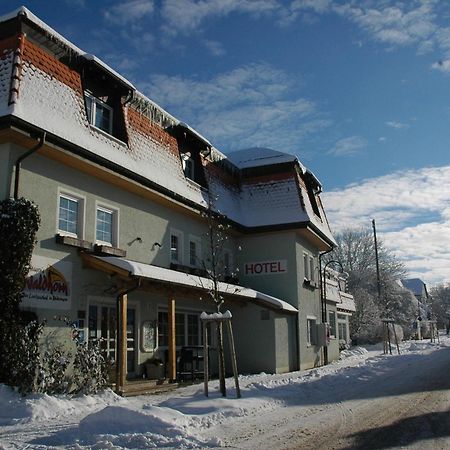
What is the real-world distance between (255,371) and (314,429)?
11.5 metres

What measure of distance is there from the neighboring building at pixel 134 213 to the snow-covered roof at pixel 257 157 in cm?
10

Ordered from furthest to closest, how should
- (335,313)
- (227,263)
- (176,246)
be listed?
(335,313) → (227,263) → (176,246)

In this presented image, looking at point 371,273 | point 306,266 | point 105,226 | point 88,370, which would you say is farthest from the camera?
point 371,273

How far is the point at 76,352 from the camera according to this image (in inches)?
486

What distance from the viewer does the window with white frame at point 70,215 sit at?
13094 millimetres

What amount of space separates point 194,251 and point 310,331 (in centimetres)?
768

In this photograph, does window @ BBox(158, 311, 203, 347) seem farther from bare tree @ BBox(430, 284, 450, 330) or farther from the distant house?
bare tree @ BBox(430, 284, 450, 330)

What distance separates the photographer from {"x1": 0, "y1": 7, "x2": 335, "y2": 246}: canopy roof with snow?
12.2 meters

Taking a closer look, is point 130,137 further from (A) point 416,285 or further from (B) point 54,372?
(A) point 416,285

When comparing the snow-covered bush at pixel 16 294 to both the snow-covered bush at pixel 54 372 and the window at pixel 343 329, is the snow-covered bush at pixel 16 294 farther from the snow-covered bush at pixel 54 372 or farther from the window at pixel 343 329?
the window at pixel 343 329

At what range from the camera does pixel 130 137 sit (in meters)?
15.6

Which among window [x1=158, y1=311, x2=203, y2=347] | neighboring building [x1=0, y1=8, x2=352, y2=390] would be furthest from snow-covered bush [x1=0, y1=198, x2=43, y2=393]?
window [x1=158, y1=311, x2=203, y2=347]

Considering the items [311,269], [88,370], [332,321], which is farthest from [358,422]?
[332,321]

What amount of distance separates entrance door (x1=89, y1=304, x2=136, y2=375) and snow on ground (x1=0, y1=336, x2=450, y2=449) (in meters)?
2.00
